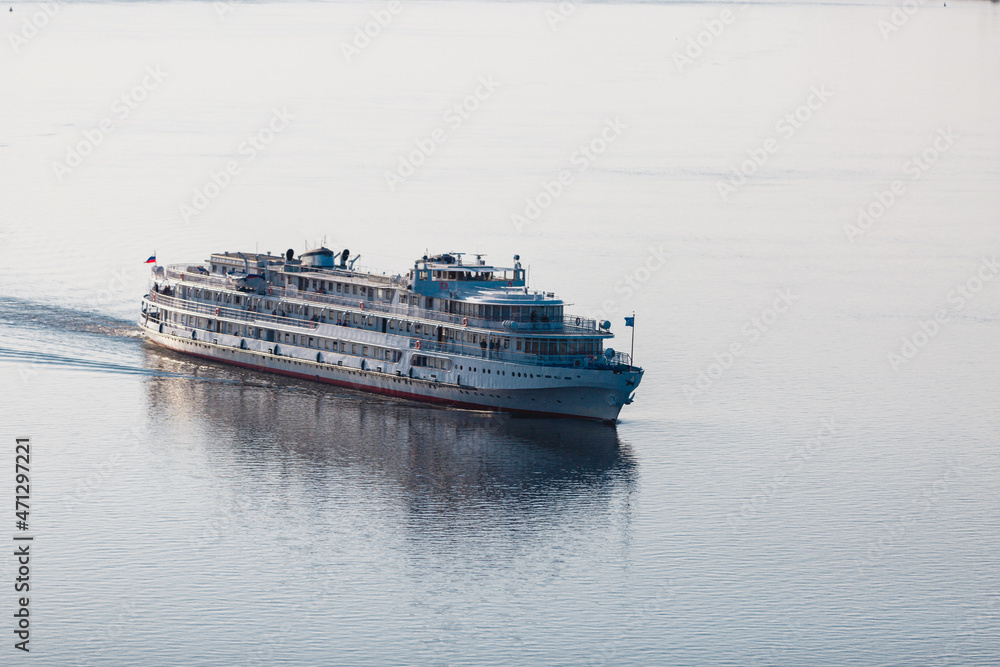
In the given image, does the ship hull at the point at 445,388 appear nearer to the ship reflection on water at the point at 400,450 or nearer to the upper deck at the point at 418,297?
the ship reflection on water at the point at 400,450

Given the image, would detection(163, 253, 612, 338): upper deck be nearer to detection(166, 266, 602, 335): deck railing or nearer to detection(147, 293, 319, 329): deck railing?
detection(166, 266, 602, 335): deck railing

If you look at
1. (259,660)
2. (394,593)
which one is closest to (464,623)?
(394,593)

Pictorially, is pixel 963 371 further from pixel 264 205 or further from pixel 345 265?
pixel 264 205

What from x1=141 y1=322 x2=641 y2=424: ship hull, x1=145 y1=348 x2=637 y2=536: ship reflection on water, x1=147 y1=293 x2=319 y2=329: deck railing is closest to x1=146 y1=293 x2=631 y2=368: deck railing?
x1=147 y1=293 x2=319 y2=329: deck railing

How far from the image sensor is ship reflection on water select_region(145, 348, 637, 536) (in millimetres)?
89625

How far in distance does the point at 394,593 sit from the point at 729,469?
27.9m

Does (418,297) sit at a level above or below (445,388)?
above

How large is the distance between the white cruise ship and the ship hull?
0.32 ft

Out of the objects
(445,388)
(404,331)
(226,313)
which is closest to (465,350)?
(445,388)

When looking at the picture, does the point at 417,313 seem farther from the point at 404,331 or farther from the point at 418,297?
the point at 404,331

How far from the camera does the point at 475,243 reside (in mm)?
162375

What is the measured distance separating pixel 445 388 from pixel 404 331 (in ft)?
20.7

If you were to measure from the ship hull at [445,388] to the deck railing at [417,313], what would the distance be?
14.5 ft

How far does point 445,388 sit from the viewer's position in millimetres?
108625
